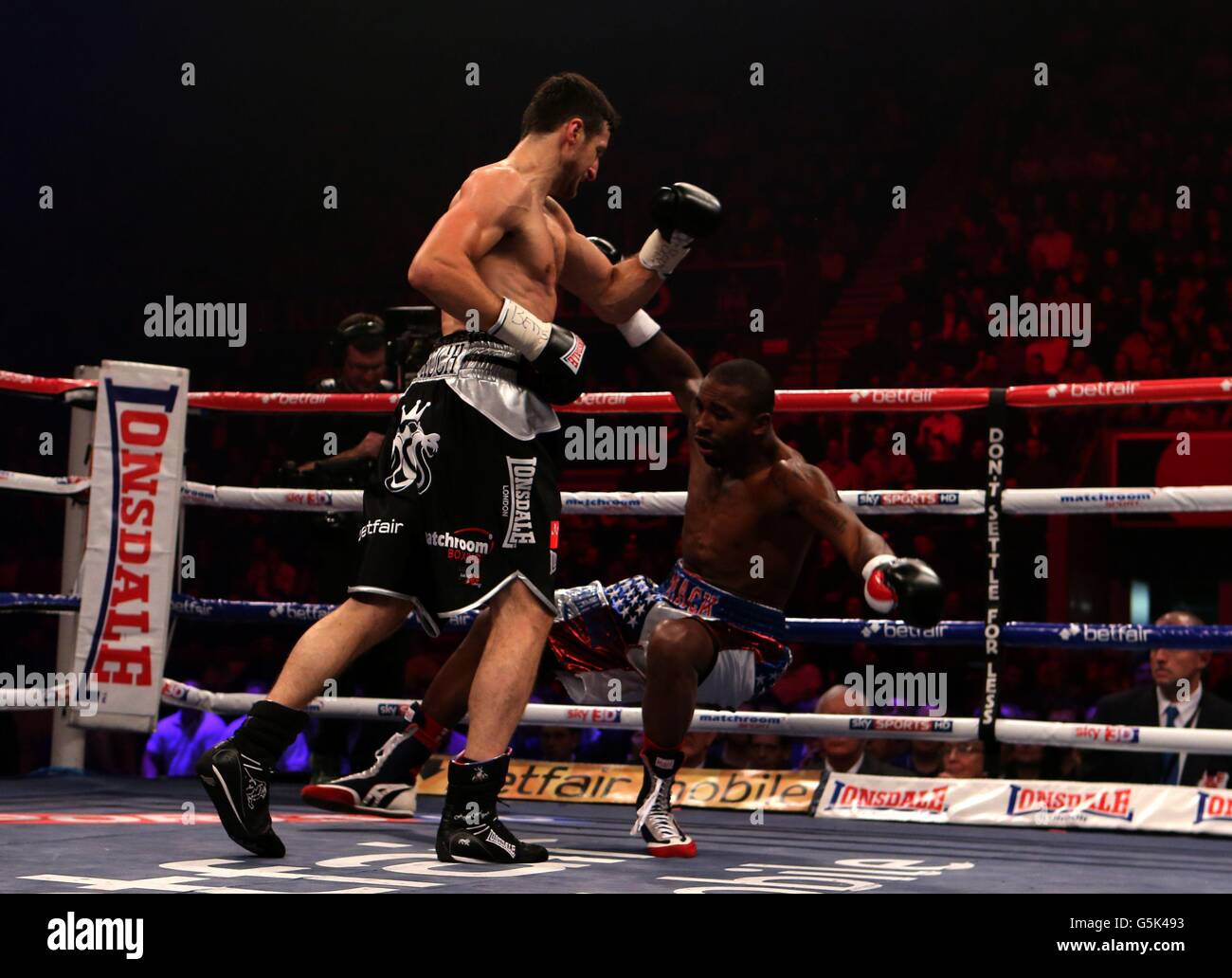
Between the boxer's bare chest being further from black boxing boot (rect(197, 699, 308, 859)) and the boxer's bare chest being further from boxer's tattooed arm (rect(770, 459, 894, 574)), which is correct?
black boxing boot (rect(197, 699, 308, 859))

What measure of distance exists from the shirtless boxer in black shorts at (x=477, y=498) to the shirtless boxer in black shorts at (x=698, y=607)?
32 centimetres

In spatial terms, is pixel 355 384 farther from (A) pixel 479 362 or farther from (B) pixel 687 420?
(A) pixel 479 362

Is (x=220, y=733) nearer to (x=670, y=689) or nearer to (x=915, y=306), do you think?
(x=670, y=689)

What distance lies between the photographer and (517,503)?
2445 millimetres

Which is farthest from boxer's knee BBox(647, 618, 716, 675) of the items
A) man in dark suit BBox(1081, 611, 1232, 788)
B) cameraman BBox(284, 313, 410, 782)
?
man in dark suit BBox(1081, 611, 1232, 788)

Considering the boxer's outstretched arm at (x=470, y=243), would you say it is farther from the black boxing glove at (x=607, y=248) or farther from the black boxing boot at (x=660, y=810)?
the black boxing boot at (x=660, y=810)

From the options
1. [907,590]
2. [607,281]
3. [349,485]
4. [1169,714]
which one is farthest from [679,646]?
[1169,714]

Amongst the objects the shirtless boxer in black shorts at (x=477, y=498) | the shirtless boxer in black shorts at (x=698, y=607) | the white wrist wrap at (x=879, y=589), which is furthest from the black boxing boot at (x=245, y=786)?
the white wrist wrap at (x=879, y=589)

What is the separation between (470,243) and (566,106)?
354 mm

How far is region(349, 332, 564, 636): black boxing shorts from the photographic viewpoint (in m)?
2.41

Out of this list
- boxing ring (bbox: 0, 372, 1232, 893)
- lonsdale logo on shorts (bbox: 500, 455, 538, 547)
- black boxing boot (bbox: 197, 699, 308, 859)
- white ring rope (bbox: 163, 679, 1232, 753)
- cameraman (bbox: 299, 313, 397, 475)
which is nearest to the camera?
boxing ring (bbox: 0, 372, 1232, 893)

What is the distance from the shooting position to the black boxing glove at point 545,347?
2.41 meters

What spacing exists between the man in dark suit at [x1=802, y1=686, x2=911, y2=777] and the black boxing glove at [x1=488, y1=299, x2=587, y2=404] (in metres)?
1.59

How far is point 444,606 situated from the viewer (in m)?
2.39
